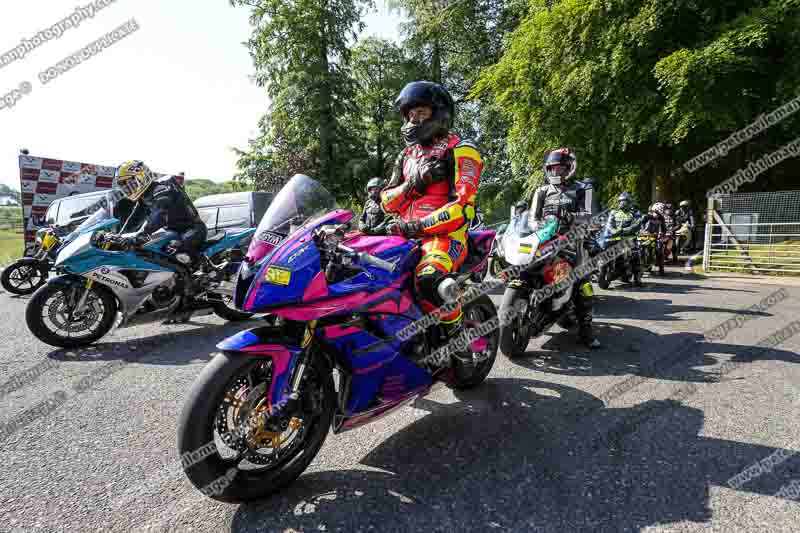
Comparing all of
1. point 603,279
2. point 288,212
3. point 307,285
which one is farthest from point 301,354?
point 603,279

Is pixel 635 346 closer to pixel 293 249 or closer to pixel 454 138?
pixel 454 138

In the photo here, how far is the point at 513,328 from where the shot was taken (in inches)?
164

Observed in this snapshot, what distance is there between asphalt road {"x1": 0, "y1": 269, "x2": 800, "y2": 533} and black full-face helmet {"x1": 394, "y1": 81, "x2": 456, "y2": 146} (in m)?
1.96

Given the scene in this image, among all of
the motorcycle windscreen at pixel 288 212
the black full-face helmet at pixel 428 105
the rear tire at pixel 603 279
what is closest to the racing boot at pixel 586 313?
the black full-face helmet at pixel 428 105

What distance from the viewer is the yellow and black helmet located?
17.7 feet

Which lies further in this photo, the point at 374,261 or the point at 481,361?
the point at 481,361

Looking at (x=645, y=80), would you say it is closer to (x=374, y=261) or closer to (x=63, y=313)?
(x=374, y=261)

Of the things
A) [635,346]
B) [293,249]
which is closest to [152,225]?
[293,249]

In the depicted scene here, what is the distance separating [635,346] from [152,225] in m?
5.81

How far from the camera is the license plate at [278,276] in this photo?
6.76ft

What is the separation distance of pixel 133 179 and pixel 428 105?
14.2 feet

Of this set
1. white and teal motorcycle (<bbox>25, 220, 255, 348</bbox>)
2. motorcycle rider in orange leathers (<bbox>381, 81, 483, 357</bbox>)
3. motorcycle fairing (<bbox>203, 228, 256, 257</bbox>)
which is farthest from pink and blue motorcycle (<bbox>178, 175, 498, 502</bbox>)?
motorcycle fairing (<bbox>203, 228, 256, 257</bbox>)

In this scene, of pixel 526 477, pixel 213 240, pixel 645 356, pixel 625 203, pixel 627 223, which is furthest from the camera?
pixel 625 203

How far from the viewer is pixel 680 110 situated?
10773 millimetres
